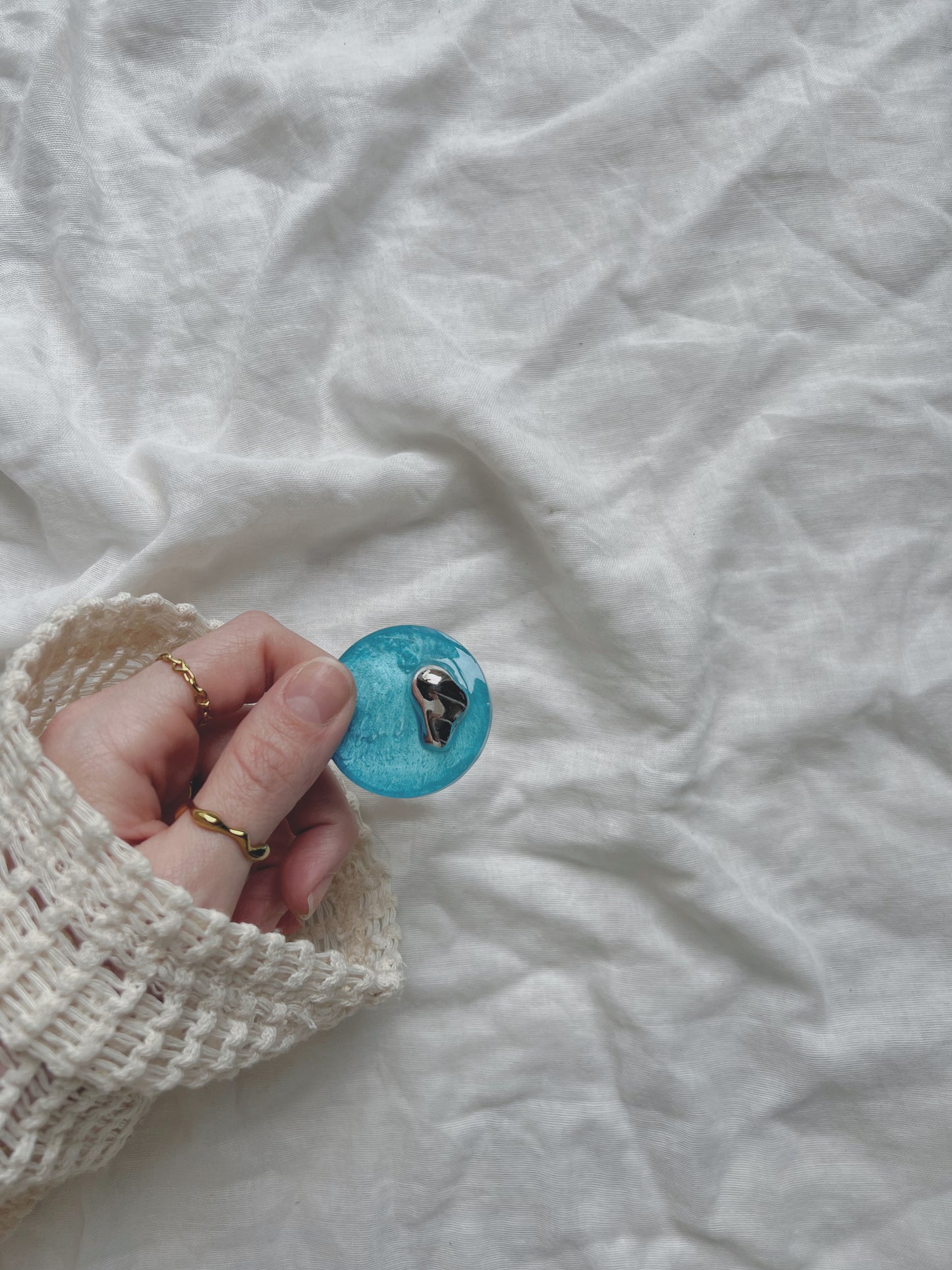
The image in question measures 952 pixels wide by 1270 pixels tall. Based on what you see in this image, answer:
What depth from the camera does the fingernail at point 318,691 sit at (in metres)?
0.62

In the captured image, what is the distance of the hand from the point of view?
62 cm

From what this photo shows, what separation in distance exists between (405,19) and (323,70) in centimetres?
11

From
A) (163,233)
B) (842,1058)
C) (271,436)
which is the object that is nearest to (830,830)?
(842,1058)

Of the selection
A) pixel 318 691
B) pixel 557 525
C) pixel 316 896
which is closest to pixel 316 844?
pixel 316 896

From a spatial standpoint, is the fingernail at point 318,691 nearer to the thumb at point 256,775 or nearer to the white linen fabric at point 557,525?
the thumb at point 256,775

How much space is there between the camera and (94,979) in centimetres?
57

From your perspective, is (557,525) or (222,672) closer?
(222,672)

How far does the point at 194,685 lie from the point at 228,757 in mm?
73

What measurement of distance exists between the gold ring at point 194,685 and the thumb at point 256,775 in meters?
0.06

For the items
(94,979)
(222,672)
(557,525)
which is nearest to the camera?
(94,979)

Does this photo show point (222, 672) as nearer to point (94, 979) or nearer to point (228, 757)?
point (228, 757)

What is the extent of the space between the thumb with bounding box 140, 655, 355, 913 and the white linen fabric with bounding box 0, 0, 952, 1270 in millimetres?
187

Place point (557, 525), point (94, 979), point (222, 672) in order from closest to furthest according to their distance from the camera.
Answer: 1. point (94, 979)
2. point (222, 672)
3. point (557, 525)

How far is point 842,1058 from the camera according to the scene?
0.75 meters
